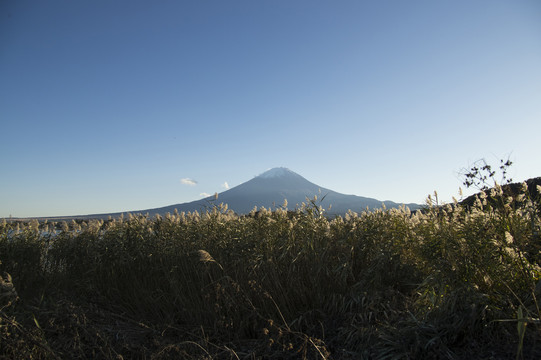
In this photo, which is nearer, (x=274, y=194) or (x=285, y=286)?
(x=285, y=286)

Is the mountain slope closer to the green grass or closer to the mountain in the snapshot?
the mountain

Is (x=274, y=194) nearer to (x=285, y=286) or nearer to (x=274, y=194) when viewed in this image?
(x=274, y=194)

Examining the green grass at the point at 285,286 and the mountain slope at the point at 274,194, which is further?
the mountain slope at the point at 274,194

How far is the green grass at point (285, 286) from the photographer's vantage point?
2689 millimetres

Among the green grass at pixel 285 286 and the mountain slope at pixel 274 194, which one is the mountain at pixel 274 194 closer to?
the mountain slope at pixel 274 194

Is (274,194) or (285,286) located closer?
(285,286)

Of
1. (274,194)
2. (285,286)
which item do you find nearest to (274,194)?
(274,194)

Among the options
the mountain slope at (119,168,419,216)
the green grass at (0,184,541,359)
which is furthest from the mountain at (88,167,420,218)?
the green grass at (0,184,541,359)

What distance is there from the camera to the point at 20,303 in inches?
175

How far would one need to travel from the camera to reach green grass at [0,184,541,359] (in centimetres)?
269

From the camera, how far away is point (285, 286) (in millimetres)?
4039

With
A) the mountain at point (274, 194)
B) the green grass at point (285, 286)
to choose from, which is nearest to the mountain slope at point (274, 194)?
the mountain at point (274, 194)

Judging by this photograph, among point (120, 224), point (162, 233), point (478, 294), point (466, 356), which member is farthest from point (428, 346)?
point (120, 224)

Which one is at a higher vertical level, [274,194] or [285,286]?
[274,194]
